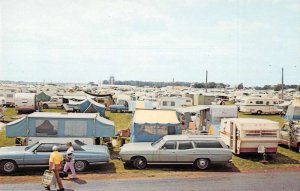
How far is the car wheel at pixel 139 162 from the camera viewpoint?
17031 mm

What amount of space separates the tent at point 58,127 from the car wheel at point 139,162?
344 cm

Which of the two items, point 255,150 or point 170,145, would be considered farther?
point 255,150

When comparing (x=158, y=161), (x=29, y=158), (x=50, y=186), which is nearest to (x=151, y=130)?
(x=158, y=161)

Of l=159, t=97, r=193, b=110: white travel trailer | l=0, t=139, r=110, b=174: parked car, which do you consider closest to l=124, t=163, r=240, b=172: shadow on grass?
l=0, t=139, r=110, b=174: parked car

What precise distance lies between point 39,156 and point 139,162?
4416 mm

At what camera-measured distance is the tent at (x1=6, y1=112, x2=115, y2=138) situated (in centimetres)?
1955

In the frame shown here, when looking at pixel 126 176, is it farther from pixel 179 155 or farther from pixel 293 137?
pixel 293 137

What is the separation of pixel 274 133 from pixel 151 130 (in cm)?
652

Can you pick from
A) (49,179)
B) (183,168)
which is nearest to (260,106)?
(183,168)

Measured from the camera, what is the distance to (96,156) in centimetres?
1647

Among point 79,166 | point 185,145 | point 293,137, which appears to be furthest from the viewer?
point 293,137

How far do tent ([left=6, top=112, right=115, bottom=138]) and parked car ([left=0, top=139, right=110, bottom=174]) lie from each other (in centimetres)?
294

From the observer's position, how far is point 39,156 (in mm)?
15898

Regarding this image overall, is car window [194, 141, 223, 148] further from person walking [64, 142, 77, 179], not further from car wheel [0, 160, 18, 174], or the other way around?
car wheel [0, 160, 18, 174]
